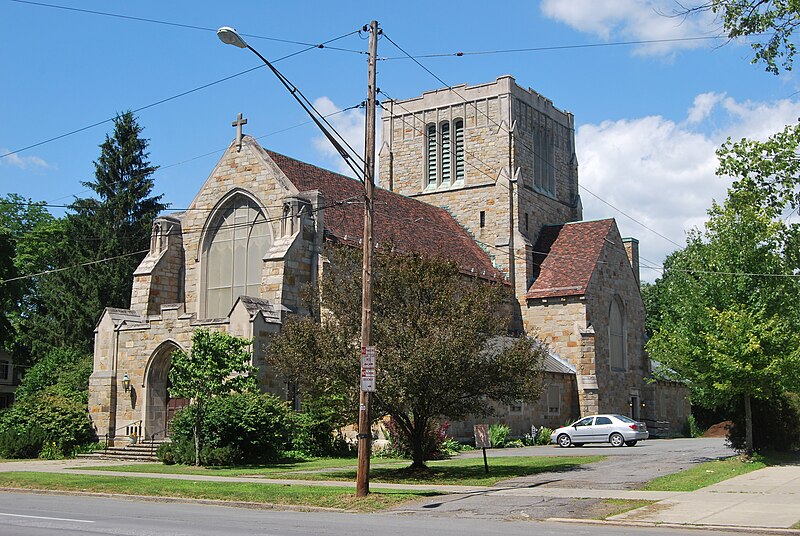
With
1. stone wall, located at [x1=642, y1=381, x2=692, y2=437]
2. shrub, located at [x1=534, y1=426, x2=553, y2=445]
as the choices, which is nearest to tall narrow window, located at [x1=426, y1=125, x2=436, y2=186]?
stone wall, located at [x1=642, y1=381, x2=692, y2=437]

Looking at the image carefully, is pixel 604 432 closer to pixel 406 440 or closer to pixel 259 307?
pixel 406 440

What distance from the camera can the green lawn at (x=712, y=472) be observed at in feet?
60.6

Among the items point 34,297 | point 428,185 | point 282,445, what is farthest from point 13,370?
point 282,445

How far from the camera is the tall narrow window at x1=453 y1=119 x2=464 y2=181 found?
48.6m

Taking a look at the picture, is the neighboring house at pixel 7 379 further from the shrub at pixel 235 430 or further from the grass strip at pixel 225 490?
the grass strip at pixel 225 490

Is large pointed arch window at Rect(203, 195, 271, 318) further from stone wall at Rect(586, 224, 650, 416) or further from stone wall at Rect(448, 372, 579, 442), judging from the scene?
stone wall at Rect(586, 224, 650, 416)

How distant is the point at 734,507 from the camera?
14961 mm

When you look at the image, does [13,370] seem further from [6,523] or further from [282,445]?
[6,523]

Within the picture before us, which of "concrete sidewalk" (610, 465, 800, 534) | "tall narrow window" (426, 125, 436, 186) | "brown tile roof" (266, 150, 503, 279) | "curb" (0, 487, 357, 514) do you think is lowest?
"curb" (0, 487, 357, 514)

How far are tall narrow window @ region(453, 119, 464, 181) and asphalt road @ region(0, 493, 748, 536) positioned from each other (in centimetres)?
3419

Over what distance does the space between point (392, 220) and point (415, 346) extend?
2061 centimetres

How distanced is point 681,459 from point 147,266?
72.5ft

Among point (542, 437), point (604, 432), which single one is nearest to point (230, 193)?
point (542, 437)

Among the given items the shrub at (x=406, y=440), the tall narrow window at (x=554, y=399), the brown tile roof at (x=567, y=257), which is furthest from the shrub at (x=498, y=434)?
the brown tile roof at (x=567, y=257)
